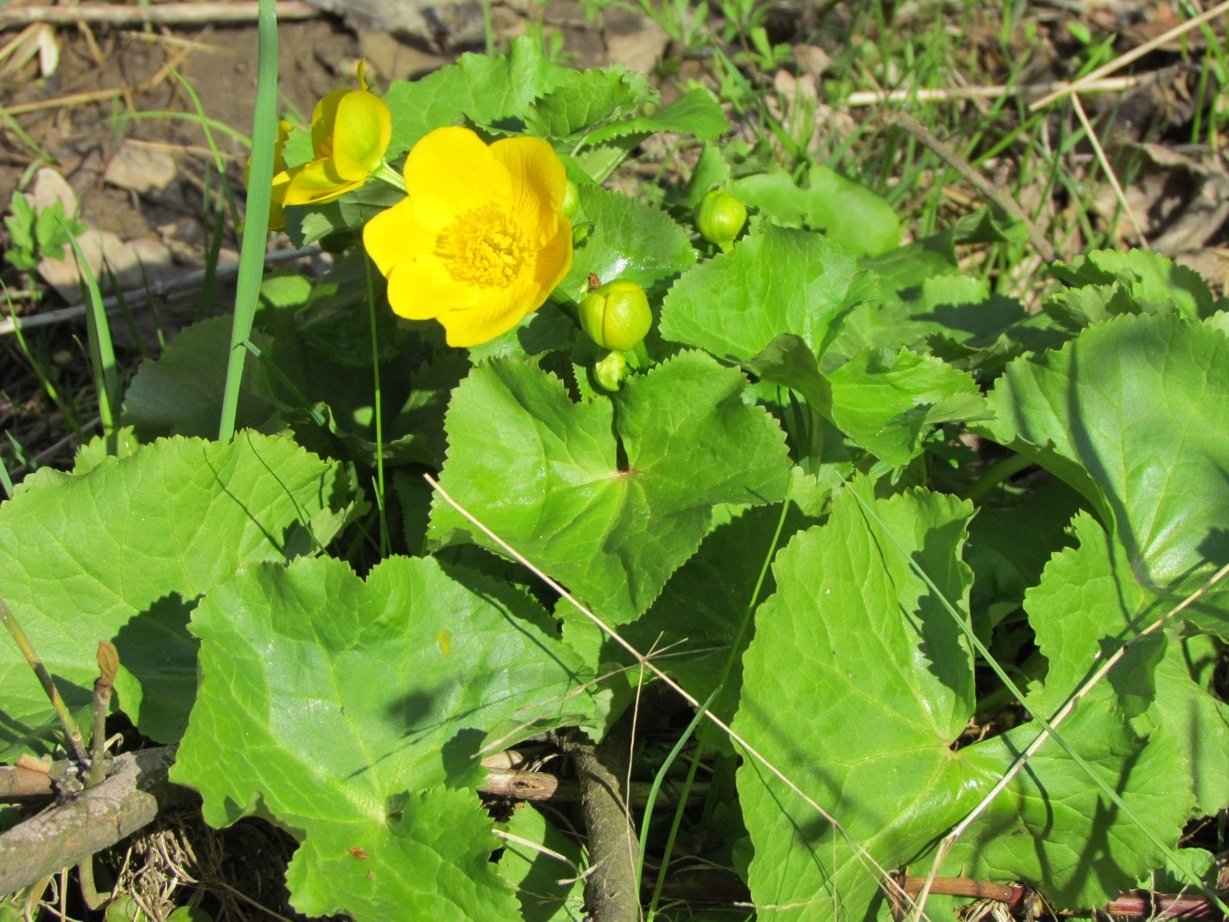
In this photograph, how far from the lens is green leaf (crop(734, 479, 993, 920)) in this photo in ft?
6.46

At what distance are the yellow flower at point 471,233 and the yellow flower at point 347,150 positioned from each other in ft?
0.25

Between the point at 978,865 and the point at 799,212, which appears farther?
the point at 799,212

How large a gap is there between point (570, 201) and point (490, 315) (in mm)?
271

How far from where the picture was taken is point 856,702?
204 cm

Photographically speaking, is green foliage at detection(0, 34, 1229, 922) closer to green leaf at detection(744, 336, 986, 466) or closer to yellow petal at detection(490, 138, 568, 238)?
green leaf at detection(744, 336, 986, 466)

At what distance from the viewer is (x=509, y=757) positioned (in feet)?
7.80

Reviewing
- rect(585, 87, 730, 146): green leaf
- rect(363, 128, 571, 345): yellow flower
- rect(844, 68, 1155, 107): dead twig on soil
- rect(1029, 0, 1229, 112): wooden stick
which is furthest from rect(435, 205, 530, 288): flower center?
rect(1029, 0, 1229, 112): wooden stick

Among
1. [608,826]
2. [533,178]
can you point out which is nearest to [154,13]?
[533,178]

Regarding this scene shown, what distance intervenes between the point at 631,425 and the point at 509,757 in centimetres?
73

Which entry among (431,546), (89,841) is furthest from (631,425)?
(89,841)

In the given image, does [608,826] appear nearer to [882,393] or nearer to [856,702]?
[856,702]

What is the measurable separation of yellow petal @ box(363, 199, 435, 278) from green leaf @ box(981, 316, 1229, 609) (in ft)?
3.93

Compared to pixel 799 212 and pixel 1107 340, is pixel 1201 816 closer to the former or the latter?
pixel 1107 340

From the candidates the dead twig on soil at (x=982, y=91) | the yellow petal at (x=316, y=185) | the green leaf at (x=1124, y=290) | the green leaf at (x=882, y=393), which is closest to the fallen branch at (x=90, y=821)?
the yellow petal at (x=316, y=185)
